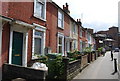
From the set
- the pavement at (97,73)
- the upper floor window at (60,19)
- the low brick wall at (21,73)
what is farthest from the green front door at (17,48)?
the upper floor window at (60,19)

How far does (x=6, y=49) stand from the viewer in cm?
727

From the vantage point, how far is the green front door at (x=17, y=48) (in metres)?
8.06

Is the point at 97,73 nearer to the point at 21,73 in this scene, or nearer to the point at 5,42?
the point at 21,73

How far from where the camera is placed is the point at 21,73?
21.1 ft

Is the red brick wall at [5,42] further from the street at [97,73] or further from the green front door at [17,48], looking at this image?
the street at [97,73]

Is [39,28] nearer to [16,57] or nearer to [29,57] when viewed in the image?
[29,57]

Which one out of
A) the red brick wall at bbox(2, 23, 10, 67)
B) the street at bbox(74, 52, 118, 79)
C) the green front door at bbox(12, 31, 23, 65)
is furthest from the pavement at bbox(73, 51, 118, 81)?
the red brick wall at bbox(2, 23, 10, 67)

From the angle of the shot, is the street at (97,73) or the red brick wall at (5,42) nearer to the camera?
the red brick wall at (5,42)

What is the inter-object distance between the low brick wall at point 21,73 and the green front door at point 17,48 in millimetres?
1116

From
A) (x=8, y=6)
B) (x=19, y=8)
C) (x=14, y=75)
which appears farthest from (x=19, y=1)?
(x=14, y=75)

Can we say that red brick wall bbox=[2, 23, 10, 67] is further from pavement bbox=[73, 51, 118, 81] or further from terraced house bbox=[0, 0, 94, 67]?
pavement bbox=[73, 51, 118, 81]

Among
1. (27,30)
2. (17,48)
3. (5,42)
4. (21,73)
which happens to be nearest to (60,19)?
(27,30)

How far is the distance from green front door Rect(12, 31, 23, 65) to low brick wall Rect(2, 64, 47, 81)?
3.66ft

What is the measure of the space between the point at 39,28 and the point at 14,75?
14.2 feet
